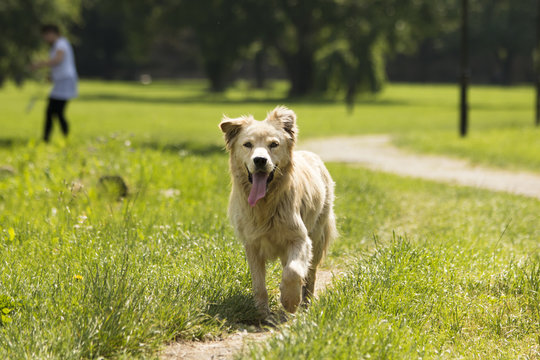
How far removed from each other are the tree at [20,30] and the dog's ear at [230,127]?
1195 cm

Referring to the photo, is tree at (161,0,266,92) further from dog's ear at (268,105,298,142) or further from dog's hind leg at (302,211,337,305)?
dog's ear at (268,105,298,142)

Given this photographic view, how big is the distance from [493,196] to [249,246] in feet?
19.9

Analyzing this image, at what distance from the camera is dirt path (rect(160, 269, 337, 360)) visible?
145 inches

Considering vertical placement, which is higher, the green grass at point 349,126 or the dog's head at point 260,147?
the dog's head at point 260,147

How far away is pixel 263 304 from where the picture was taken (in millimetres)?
4484

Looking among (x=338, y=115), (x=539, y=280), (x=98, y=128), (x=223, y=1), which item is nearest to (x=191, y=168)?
(x=539, y=280)

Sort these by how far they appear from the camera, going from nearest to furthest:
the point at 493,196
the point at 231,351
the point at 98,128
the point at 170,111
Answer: the point at 231,351 → the point at 493,196 → the point at 98,128 → the point at 170,111

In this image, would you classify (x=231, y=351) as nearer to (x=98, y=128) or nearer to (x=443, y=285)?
(x=443, y=285)

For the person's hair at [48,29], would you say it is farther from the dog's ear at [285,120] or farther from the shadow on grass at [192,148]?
the dog's ear at [285,120]

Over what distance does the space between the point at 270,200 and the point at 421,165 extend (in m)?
9.81

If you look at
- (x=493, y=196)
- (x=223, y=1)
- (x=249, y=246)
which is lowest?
(x=493, y=196)

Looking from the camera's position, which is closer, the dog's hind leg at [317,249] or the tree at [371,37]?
the dog's hind leg at [317,249]

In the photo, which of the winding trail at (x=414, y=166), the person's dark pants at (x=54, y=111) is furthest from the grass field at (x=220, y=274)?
the person's dark pants at (x=54, y=111)

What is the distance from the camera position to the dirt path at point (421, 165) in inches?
444
